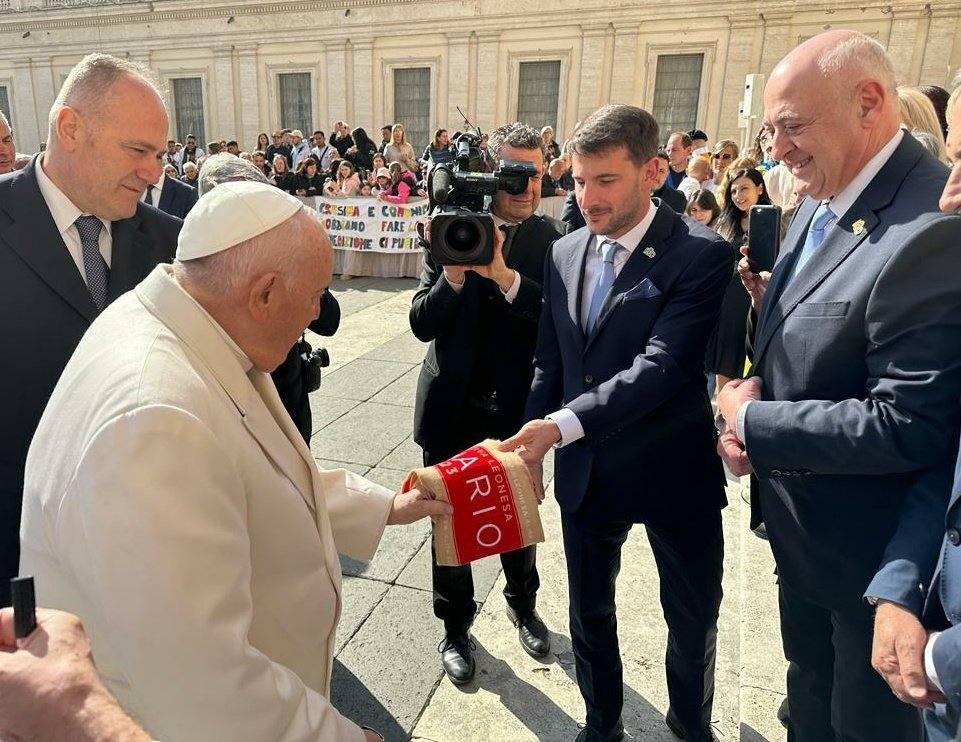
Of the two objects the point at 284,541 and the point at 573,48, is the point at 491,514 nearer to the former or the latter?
the point at 284,541

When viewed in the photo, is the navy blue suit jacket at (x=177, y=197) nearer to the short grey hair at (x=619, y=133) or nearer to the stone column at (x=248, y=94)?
the short grey hair at (x=619, y=133)

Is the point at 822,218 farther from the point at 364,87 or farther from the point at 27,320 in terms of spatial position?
the point at 364,87

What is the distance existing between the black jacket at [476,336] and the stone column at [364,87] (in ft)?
80.7

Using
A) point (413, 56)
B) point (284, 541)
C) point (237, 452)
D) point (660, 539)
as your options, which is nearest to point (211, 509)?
point (237, 452)

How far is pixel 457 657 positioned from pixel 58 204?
2.24 meters

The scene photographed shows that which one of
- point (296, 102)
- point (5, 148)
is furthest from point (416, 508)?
point (296, 102)

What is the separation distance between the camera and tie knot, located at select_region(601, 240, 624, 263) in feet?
7.02

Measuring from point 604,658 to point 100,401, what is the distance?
6.00ft

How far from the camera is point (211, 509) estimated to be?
1.12 metres

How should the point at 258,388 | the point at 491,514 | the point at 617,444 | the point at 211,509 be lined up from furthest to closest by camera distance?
the point at 617,444 → the point at 491,514 → the point at 258,388 → the point at 211,509

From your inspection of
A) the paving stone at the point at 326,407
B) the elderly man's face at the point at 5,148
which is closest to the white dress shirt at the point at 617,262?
the paving stone at the point at 326,407

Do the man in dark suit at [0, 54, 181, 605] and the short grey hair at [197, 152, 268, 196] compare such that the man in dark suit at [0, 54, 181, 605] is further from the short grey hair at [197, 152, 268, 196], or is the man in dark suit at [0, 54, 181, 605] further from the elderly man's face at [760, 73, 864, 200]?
the elderly man's face at [760, 73, 864, 200]

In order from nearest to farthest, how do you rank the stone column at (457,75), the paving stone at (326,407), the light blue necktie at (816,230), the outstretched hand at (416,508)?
the light blue necktie at (816,230) < the outstretched hand at (416,508) < the paving stone at (326,407) < the stone column at (457,75)

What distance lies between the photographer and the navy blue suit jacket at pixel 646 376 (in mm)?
2018
